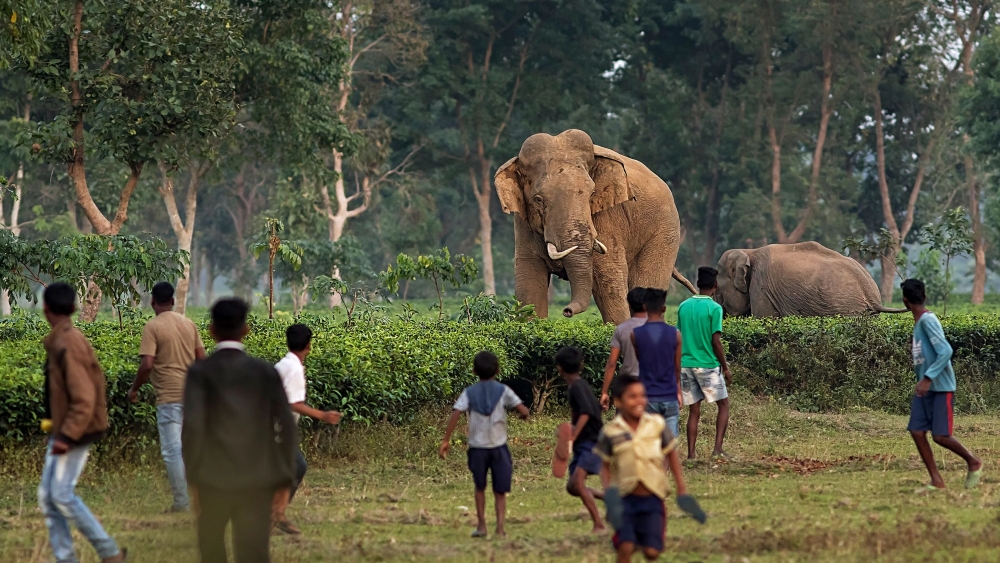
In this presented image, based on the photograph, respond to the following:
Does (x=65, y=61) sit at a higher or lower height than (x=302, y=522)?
higher

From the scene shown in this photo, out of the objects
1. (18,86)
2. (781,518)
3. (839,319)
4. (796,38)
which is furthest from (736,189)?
(781,518)

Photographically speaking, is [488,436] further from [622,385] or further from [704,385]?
[704,385]

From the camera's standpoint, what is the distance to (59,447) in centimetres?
679

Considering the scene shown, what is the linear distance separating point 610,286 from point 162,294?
9.14m

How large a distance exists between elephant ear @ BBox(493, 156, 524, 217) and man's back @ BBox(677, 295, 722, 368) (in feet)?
17.8

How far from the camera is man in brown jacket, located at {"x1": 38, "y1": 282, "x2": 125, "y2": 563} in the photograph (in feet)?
22.4

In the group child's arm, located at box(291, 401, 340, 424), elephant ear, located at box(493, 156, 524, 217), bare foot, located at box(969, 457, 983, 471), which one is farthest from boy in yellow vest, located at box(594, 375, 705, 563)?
elephant ear, located at box(493, 156, 524, 217)

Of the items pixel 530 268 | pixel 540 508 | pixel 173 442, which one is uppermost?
pixel 530 268

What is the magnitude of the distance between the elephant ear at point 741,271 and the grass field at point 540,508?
8.30 m

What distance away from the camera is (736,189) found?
49156 millimetres

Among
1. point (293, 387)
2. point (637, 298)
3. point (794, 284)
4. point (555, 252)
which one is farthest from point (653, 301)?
point (794, 284)

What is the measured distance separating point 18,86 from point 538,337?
1002 inches

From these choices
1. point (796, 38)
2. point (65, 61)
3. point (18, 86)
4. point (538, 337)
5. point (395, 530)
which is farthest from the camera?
point (796, 38)

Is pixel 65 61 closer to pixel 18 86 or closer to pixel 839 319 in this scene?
pixel 839 319
